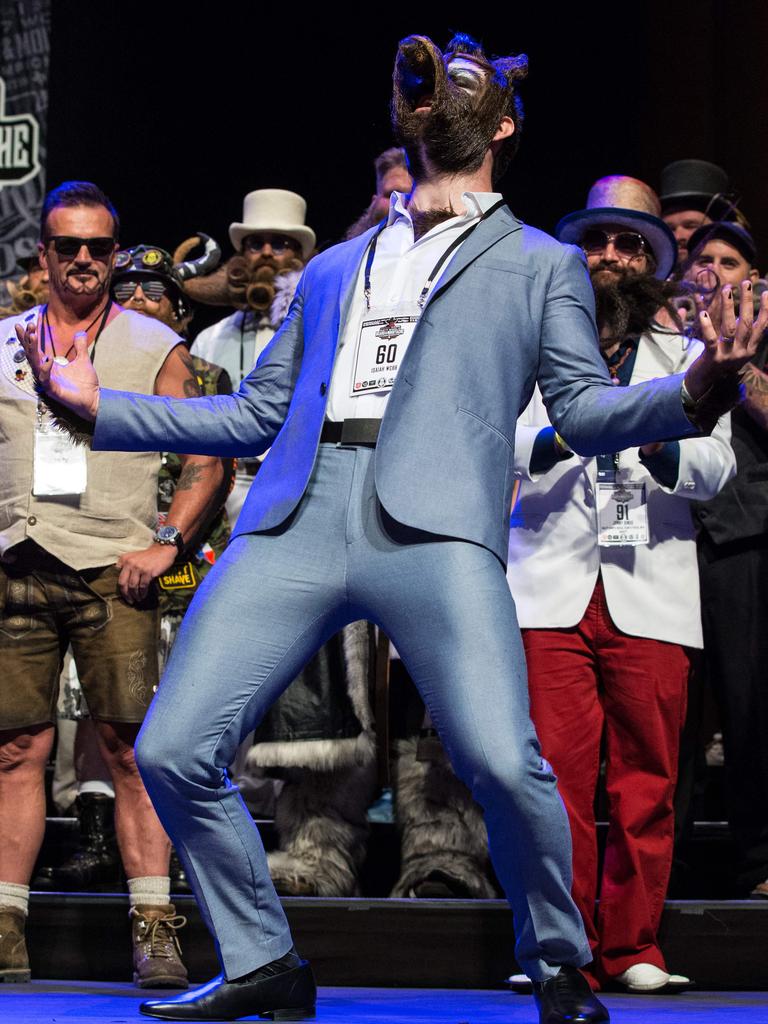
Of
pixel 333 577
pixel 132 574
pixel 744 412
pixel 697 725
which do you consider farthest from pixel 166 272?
pixel 333 577

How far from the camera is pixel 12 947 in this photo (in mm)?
3461

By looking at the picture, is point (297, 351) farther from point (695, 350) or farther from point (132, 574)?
point (695, 350)

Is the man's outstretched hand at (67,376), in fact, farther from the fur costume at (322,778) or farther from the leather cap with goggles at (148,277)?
the leather cap with goggles at (148,277)

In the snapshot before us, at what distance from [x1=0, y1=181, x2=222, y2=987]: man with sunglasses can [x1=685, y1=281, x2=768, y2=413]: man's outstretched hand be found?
1.72m

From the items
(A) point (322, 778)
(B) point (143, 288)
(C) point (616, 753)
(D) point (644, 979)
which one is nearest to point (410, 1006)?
(D) point (644, 979)

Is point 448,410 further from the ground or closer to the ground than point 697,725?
further from the ground

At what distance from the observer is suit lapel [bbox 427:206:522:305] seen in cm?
270

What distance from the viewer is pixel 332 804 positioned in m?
4.08

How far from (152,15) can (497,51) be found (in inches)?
72.3

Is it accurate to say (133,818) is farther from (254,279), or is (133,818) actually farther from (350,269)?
(254,279)

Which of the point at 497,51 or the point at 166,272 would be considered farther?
the point at 497,51

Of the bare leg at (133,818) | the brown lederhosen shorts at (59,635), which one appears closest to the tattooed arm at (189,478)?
the brown lederhosen shorts at (59,635)

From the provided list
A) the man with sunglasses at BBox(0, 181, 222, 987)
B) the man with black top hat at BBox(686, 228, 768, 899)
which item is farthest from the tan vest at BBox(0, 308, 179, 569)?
the man with black top hat at BBox(686, 228, 768, 899)

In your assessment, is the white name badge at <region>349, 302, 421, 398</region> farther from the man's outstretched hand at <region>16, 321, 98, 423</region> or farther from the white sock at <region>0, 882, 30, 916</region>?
the white sock at <region>0, 882, 30, 916</region>
